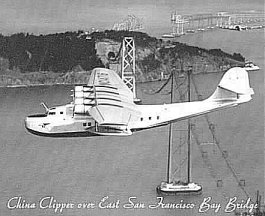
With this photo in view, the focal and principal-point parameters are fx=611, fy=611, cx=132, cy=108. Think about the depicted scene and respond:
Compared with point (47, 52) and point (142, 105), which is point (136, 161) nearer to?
point (142, 105)

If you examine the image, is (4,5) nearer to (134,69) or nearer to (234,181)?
(134,69)

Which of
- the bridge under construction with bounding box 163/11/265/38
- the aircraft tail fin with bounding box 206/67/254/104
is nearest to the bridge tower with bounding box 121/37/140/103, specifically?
the bridge under construction with bounding box 163/11/265/38

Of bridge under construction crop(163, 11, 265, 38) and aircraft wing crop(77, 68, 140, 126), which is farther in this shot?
bridge under construction crop(163, 11, 265, 38)

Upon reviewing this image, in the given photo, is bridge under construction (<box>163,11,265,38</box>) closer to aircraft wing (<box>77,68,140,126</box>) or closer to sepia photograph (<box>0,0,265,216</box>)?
sepia photograph (<box>0,0,265,216</box>)

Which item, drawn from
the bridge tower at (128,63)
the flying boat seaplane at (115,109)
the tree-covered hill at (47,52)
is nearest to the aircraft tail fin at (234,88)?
the flying boat seaplane at (115,109)

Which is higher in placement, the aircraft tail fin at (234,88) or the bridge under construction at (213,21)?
the bridge under construction at (213,21)

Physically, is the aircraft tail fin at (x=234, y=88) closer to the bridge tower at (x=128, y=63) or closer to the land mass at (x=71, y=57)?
the land mass at (x=71, y=57)

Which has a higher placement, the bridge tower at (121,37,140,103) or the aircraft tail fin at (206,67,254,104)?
the bridge tower at (121,37,140,103)
